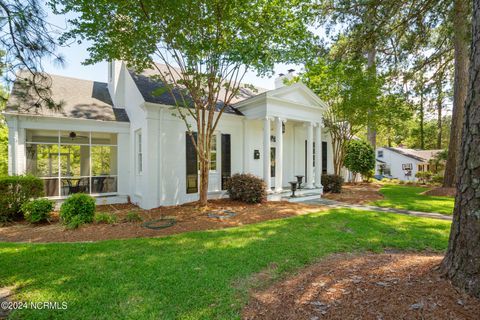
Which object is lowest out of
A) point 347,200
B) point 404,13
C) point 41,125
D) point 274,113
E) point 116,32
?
point 347,200

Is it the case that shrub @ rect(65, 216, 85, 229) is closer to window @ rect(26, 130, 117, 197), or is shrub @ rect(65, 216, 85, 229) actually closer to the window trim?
the window trim

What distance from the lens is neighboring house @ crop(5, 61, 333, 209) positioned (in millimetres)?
9047

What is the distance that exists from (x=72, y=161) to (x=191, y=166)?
7.23m

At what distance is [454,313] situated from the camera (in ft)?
7.00

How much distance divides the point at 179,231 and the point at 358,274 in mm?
4229

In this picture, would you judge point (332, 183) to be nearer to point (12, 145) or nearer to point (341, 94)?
point (341, 94)

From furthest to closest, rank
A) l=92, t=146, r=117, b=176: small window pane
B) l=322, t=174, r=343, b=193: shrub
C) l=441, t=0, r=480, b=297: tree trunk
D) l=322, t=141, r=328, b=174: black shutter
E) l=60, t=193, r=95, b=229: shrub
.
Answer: l=322, t=141, r=328, b=174: black shutter < l=322, t=174, r=343, b=193: shrub < l=92, t=146, r=117, b=176: small window pane < l=60, t=193, r=95, b=229: shrub < l=441, t=0, r=480, b=297: tree trunk

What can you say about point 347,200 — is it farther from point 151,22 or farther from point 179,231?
point 151,22

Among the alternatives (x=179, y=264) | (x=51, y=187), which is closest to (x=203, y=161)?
(x=179, y=264)

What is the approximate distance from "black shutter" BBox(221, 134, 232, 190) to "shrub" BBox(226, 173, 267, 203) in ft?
2.71

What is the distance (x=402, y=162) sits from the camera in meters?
29.4

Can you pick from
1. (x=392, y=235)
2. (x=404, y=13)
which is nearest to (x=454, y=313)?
(x=392, y=235)

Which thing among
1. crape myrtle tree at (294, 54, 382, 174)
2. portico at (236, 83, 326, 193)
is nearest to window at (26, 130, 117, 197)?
portico at (236, 83, 326, 193)

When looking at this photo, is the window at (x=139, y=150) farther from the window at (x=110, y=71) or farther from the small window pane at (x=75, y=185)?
the window at (x=110, y=71)
